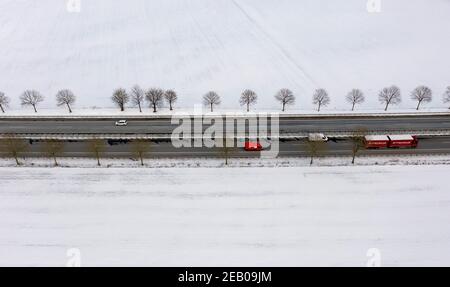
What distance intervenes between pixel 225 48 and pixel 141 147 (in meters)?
34.3

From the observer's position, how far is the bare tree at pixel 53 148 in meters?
52.0

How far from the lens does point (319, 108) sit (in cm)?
6334

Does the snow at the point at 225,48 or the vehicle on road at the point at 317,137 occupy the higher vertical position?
the snow at the point at 225,48

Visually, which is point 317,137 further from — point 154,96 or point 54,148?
point 54,148

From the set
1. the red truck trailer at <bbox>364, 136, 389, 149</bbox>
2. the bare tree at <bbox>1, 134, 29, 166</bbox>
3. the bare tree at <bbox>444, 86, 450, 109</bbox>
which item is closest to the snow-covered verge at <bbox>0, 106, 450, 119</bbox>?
the bare tree at <bbox>444, 86, 450, 109</bbox>

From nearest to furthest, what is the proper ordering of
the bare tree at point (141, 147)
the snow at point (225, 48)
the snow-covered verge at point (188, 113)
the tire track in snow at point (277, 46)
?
1. the bare tree at point (141, 147)
2. the snow-covered verge at point (188, 113)
3. the snow at point (225, 48)
4. the tire track in snow at point (277, 46)

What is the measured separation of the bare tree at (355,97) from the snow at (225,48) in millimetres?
1335

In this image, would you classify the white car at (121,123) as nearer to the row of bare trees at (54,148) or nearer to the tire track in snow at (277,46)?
the row of bare trees at (54,148)

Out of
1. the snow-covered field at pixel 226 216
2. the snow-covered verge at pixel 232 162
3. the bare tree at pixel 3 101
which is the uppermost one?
the bare tree at pixel 3 101

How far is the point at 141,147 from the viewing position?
52125mm

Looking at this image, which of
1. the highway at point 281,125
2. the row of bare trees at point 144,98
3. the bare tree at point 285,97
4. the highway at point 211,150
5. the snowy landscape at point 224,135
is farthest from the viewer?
the bare tree at point 285,97

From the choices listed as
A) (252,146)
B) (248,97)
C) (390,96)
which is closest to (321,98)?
(390,96)

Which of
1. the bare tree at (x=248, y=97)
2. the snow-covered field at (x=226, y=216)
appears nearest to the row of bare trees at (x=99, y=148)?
the snow-covered field at (x=226, y=216)

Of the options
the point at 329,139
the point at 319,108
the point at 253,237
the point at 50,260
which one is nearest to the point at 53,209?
the point at 50,260
